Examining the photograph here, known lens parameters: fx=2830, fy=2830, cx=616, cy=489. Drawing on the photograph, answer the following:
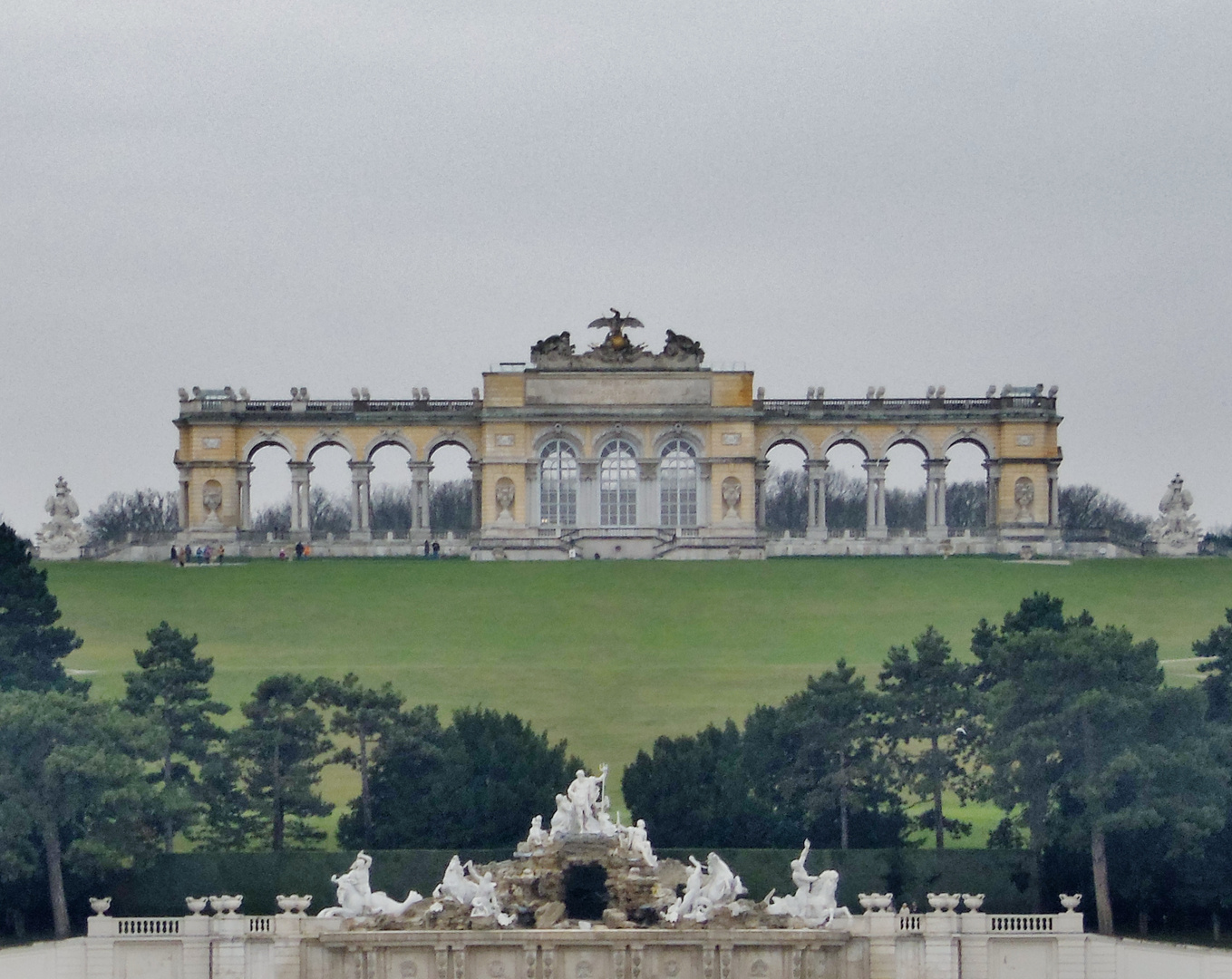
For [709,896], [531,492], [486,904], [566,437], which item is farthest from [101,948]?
[566,437]

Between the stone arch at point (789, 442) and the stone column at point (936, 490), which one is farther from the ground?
the stone arch at point (789, 442)

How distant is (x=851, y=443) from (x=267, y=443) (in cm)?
1841

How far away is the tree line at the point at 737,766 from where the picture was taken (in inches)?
2025

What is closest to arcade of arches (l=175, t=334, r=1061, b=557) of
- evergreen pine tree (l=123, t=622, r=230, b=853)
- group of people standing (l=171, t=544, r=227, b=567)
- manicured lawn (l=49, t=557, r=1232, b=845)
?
group of people standing (l=171, t=544, r=227, b=567)

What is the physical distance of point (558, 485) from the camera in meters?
87.6

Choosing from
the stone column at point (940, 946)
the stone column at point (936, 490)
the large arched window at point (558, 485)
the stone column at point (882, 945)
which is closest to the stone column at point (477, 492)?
the large arched window at point (558, 485)

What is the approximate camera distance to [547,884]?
49.8 m

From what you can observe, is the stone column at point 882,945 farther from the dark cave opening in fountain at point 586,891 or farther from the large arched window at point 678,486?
the large arched window at point 678,486

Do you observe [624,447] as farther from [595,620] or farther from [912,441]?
[595,620]

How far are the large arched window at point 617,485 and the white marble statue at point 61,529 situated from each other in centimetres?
1599

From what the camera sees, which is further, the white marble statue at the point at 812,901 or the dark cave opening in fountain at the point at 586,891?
the dark cave opening in fountain at the point at 586,891

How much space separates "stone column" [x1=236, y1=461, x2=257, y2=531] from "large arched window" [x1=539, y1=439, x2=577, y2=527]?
9.25 metres

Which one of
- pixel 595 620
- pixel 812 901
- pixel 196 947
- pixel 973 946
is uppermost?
pixel 595 620

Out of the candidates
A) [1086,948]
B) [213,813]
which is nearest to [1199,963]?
[1086,948]
